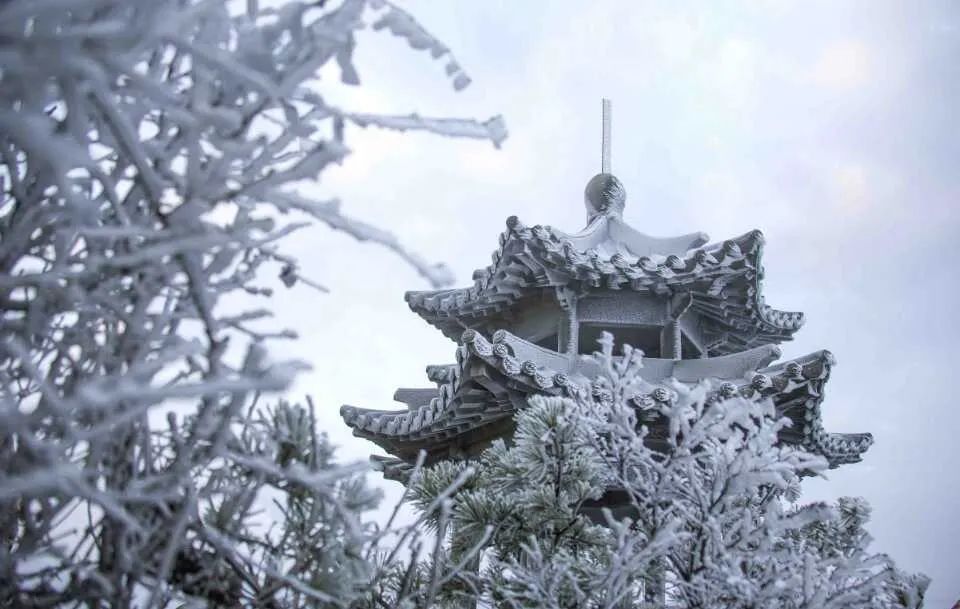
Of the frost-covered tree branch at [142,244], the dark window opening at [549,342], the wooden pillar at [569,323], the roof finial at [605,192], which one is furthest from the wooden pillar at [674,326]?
the frost-covered tree branch at [142,244]

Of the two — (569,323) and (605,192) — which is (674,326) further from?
(605,192)

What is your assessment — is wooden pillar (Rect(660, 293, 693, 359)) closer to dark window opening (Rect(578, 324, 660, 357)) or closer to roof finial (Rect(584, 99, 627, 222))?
dark window opening (Rect(578, 324, 660, 357))

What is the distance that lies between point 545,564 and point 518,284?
327 centimetres

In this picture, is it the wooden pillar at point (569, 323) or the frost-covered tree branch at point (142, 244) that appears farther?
the wooden pillar at point (569, 323)

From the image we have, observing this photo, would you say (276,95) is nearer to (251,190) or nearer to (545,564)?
(251,190)

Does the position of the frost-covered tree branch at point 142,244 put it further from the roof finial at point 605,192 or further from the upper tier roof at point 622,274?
the roof finial at point 605,192

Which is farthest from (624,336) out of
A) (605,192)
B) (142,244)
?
(142,244)

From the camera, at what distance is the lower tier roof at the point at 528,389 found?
14.7 ft

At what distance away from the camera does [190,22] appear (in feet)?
2.87

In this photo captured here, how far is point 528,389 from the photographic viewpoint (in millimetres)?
4570

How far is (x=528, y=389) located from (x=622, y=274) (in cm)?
101

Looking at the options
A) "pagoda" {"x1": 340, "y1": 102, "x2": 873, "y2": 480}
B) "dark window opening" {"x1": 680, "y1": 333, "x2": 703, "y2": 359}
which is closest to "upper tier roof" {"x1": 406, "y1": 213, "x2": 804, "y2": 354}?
"pagoda" {"x1": 340, "y1": 102, "x2": 873, "y2": 480}

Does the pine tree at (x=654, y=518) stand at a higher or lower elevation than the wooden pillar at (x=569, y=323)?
lower

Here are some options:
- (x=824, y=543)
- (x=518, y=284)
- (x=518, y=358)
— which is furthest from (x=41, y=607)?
(x=518, y=284)
